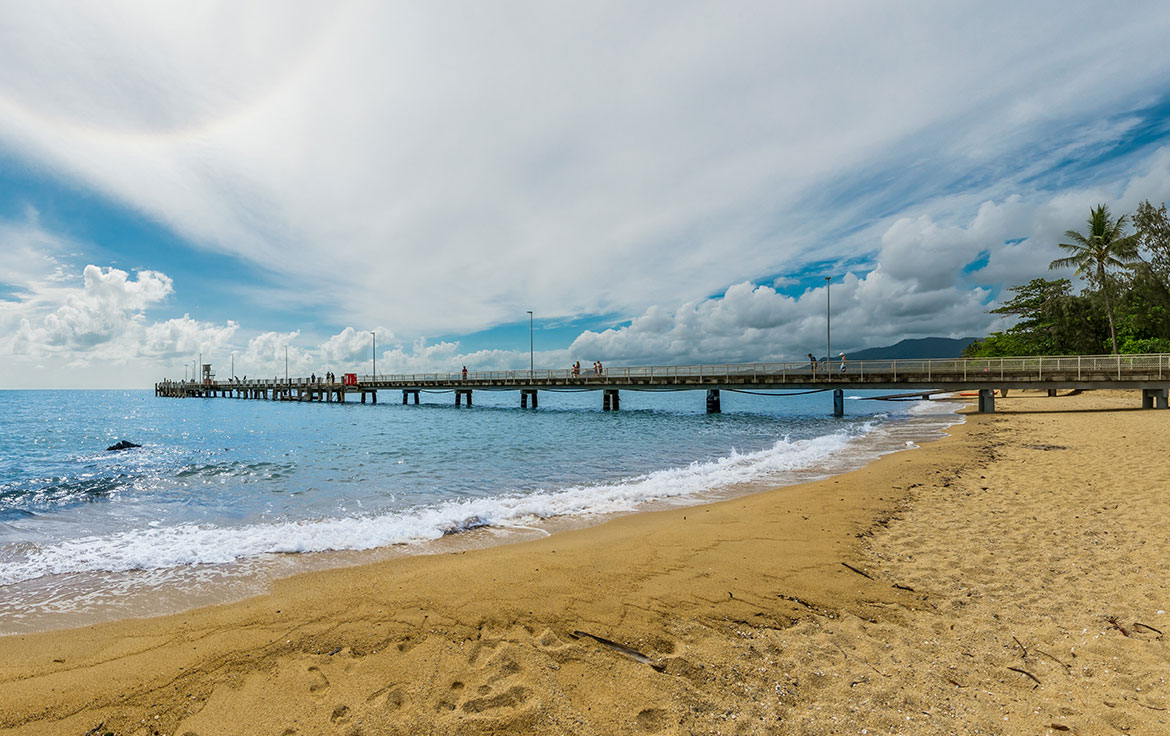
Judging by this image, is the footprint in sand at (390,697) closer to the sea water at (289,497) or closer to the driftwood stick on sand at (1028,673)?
the sea water at (289,497)

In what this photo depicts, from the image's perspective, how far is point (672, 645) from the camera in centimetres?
396

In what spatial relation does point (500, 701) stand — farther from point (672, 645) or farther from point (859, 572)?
point (859, 572)

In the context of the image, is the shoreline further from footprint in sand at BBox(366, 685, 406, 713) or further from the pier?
the pier

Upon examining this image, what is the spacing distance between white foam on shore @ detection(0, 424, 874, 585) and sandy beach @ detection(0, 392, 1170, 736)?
180cm

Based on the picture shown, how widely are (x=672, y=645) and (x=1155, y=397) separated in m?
42.6

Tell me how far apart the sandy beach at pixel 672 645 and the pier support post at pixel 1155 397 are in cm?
3299

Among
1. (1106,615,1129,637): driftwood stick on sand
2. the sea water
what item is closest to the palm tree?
the sea water

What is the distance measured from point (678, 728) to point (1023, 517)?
7.47 meters

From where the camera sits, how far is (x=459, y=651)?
3.96 m

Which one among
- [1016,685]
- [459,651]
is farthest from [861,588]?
[459,651]

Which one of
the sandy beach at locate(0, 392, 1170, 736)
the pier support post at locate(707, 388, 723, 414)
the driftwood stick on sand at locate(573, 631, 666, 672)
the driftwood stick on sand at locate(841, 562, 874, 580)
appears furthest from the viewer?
the pier support post at locate(707, 388, 723, 414)

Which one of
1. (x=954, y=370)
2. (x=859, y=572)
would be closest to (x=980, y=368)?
(x=954, y=370)

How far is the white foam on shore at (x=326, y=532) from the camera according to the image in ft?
22.1

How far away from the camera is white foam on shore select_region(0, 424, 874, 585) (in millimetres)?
6750
